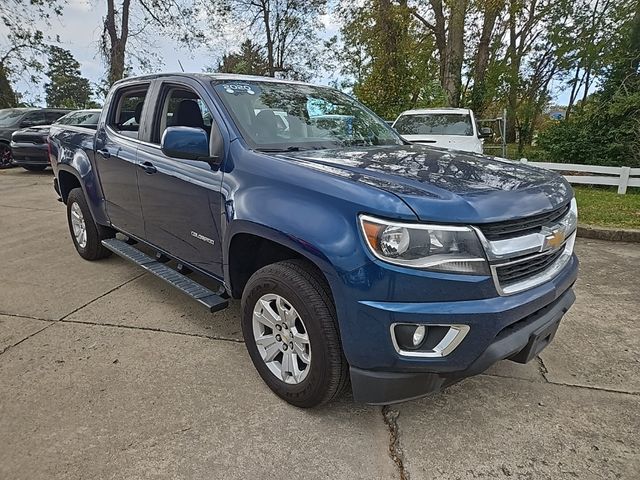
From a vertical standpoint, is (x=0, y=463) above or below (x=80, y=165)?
below

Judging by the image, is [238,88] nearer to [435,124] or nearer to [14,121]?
[435,124]

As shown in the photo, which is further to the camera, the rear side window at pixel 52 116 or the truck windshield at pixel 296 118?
the rear side window at pixel 52 116

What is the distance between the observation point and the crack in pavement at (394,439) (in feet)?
6.69

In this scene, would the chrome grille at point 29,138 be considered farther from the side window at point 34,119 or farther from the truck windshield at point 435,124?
the truck windshield at point 435,124

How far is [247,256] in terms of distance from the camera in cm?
274

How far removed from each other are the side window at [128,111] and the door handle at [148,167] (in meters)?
0.43

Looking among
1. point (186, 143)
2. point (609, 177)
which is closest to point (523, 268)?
point (186, 143)

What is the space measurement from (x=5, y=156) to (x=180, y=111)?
12384 millimetres

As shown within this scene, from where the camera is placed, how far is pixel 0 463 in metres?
2.05

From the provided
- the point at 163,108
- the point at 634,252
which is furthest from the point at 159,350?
the point at 634,252

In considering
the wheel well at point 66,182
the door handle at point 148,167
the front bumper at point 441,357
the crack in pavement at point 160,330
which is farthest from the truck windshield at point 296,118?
the wheel well at point 66,182

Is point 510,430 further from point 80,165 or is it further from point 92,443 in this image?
point 80,165

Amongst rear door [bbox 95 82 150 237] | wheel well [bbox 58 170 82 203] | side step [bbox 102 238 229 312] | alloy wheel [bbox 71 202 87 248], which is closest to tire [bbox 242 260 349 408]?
side step [bbox 102 238 229 312]

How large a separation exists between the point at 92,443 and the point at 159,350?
0.90m
